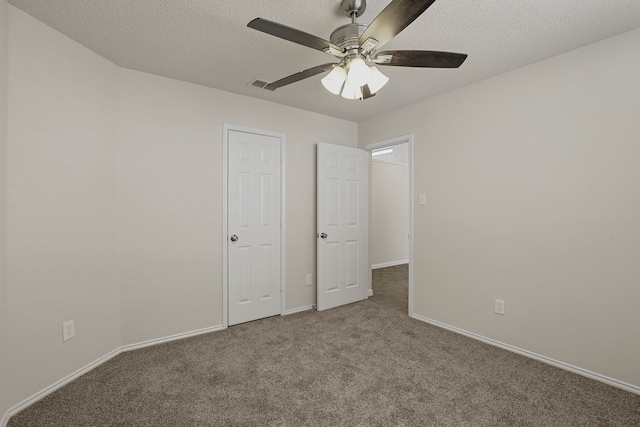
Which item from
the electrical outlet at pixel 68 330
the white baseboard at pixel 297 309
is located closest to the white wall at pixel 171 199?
the electrical outlet at pixel 68 330

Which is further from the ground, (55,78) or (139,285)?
Result: (55,78)

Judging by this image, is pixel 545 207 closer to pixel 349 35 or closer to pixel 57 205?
pixel 349 35

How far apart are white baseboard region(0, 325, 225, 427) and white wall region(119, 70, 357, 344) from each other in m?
0.05

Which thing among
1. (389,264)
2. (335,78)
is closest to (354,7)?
(335,78)

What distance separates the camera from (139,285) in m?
2.52

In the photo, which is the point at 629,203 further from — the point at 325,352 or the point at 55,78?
the point at 55,78

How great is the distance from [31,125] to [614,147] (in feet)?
12.6

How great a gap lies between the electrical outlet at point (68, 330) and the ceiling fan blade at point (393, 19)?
264 cm

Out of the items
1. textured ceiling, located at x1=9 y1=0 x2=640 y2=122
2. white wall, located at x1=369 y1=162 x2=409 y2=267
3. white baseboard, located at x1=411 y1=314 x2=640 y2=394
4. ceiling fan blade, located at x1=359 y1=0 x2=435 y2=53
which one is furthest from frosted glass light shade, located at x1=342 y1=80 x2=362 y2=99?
white wall, located at x1=369 y1=162 x2=409 y2=267

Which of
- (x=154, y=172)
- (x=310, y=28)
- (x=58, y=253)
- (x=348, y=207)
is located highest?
(x=310, y=28)

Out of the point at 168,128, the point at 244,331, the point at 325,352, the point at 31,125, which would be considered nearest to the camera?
the point at 31,125

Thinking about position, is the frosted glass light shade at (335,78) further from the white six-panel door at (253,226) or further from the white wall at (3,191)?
the white wall at (3,191)

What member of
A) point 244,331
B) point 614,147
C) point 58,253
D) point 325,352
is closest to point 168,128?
point 58,253

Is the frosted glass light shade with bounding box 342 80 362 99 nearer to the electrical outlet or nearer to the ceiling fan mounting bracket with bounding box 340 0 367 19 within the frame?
the ceiling fan mounting bracket with bounding box 340 0 367 19
